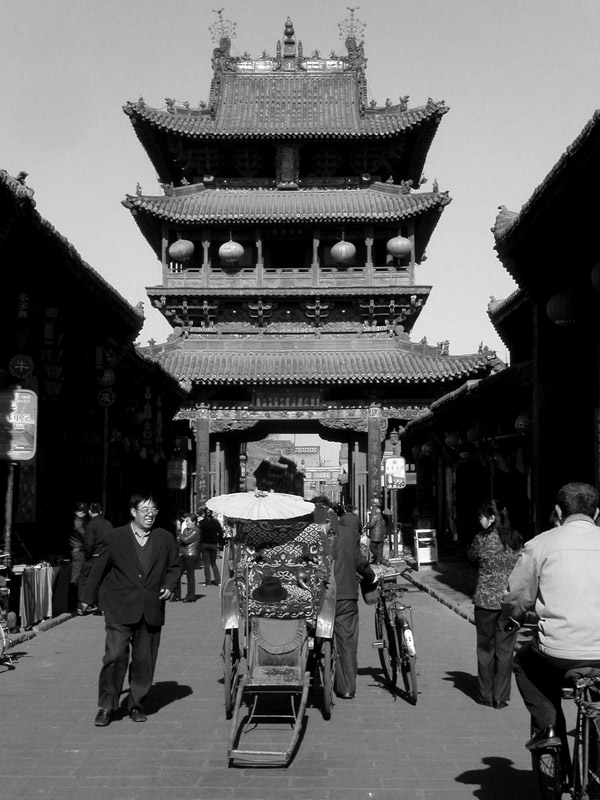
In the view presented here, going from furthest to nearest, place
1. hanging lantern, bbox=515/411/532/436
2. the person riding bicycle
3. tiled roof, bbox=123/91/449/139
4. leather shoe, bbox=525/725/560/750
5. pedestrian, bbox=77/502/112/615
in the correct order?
1. tiled roof, bbox=123/91/449/139
2. hanging lantern, bbox=515/411/532/436
3. pedestrian, bbox=77/502/112/615
4. leather shoe, bbox=525/725/560/750
5. the person riding bicycle

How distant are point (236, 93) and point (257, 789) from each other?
114ft

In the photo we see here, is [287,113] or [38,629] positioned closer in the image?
[38,629]

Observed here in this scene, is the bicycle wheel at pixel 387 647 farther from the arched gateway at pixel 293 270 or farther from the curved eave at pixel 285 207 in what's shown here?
the curved eave at pixel 285 207

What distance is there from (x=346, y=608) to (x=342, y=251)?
25.6m

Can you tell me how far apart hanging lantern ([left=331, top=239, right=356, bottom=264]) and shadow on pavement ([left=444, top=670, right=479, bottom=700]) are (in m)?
24.6

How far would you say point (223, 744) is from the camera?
6879 mm

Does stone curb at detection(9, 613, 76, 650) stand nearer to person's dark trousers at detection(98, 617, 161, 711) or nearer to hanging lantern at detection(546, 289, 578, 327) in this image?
person's dark trousers at detection(98, 617, 161, 711)

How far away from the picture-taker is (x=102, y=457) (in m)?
19.0

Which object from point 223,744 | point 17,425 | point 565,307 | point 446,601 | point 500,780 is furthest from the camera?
point 446,601

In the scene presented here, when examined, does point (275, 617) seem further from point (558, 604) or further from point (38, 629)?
point (38, 629)

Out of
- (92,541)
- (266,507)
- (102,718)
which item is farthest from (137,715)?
(92,541)

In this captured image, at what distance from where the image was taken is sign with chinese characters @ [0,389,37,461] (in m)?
12.3

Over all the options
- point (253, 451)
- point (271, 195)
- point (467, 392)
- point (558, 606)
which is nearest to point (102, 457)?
point (467, 392)

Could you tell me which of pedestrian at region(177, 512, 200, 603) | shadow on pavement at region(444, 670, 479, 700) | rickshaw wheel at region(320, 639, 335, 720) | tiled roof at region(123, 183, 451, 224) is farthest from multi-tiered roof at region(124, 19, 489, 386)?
rickshaw wheel at region(320, 639, 335, 720)
